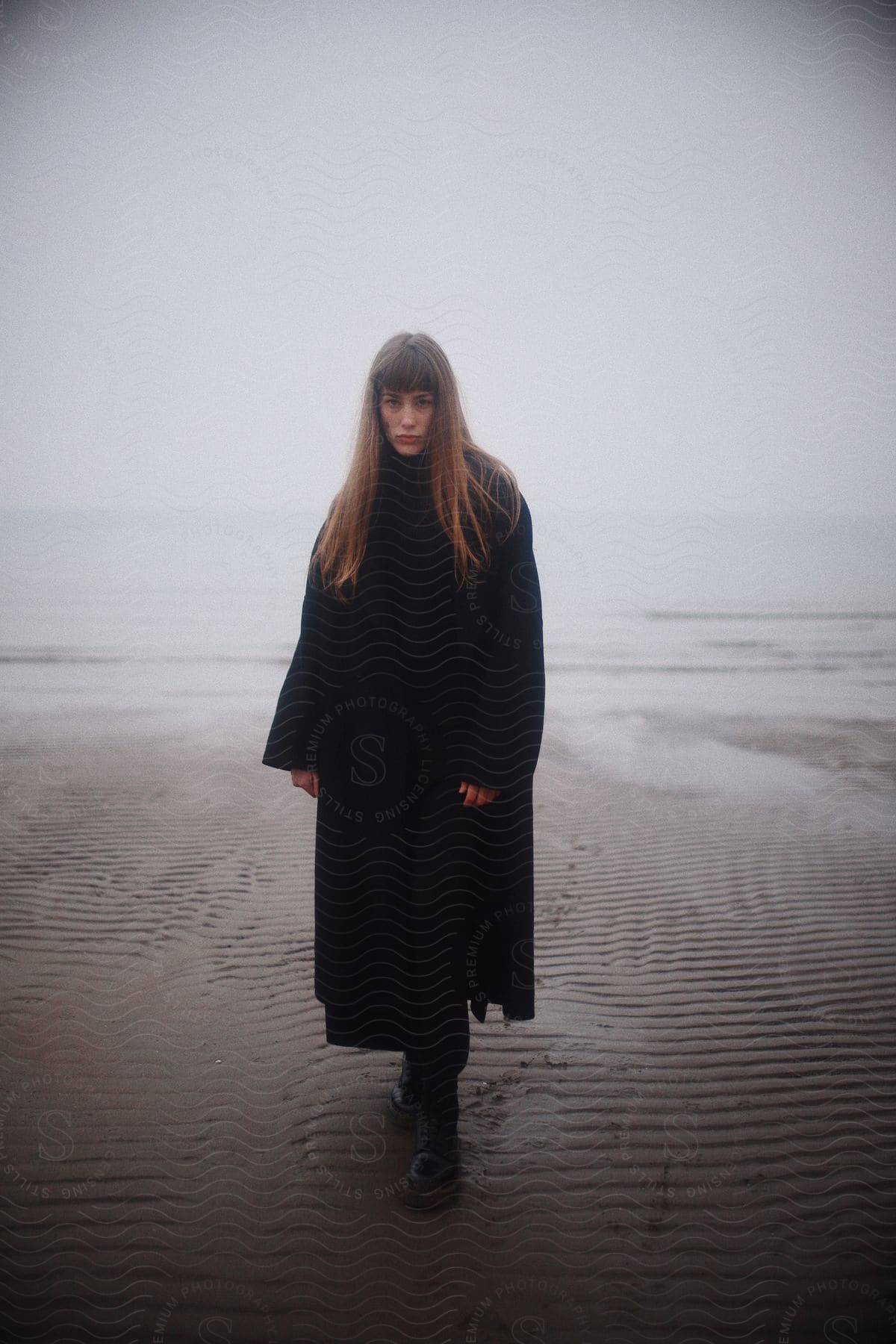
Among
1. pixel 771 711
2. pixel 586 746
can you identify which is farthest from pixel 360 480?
pixel 771 711

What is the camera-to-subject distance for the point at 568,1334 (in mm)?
1841

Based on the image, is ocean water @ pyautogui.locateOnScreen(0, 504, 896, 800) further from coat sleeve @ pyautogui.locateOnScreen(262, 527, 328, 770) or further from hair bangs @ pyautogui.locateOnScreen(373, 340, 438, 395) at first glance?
hair bangs @ pyautogui.locateOnScreen(373, 340, 438, 395)

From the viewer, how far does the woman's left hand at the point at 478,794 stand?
211 cm

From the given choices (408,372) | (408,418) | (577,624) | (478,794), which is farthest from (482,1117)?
(577,624)

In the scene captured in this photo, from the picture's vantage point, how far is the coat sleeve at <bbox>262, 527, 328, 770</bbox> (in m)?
2.24

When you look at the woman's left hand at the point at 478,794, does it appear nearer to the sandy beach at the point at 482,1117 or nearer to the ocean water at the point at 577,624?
the sandy beach at the point at 482,1117

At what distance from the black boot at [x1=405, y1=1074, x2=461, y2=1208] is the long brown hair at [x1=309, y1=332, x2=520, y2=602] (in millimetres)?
1518

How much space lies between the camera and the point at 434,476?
215cm

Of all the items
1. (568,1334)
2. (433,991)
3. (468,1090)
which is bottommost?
(568,1334)

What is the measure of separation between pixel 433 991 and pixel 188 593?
14372 mm

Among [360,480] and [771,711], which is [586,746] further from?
[360,480]

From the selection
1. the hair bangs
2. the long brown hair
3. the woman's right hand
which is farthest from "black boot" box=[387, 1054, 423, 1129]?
the hair bangs

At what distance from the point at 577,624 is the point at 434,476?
40.4 feet

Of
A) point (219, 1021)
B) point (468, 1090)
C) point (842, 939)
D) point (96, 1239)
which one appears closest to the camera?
point (96, 1239)
